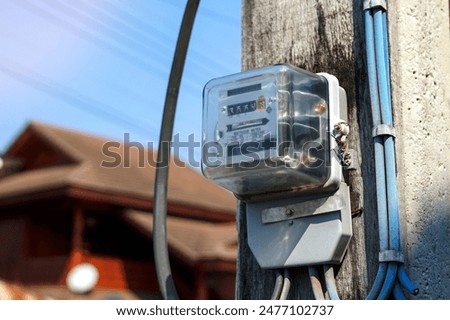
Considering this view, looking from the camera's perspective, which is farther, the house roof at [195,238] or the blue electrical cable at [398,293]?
the house roof at [195,238]

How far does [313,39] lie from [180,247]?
10.7 m

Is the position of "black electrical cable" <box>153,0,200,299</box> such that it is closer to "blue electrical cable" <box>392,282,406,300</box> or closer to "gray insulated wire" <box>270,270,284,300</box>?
"gray insulated wire" <box>270,270,284,300</box>

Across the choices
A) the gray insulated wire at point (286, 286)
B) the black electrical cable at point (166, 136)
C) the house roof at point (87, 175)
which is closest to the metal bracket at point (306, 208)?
the gray insulated wire at point (286, 286)

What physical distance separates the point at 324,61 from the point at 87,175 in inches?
429

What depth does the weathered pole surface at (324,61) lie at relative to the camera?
1.38 m

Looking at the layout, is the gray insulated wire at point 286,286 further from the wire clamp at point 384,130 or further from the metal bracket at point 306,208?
the wire clamp at point 384,130

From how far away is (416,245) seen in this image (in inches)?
52.7

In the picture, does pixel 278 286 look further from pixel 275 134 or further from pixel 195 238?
pixel 195 238

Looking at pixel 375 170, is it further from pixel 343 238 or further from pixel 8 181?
pixel 8 181

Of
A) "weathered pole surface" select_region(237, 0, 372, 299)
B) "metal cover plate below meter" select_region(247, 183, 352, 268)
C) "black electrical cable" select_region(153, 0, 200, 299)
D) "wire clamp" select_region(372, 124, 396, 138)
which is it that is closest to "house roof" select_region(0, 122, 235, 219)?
"black electrical cable" select_region(153, 0, 200, 299)

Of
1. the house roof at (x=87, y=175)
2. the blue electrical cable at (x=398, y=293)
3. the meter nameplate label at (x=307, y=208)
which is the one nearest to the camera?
the blue electrical cable at (x=398, y=293)

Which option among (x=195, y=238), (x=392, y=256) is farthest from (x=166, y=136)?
(x=195, y=238)

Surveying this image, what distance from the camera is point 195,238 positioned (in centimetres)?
1250

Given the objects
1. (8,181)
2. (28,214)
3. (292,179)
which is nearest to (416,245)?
(292,179)
